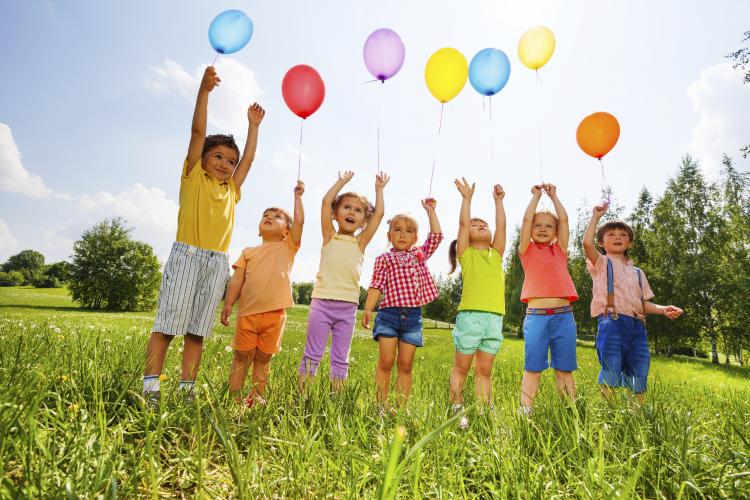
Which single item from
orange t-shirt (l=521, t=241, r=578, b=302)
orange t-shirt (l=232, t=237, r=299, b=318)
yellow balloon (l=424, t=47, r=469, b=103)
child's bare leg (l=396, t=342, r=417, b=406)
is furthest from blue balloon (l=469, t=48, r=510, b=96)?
child's bare leg (l=396, t=342, r=417, b=406)

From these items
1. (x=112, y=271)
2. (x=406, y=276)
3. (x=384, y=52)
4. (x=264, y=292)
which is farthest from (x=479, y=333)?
(x=112, y=271)

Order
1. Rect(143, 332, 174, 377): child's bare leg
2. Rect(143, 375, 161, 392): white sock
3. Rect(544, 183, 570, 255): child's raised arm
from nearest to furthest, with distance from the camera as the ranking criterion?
1. Rect(143, 375, 161, 392): white sock
2. Rect(143, 332, 174, 377): child's bare leg
3. Rect(544, 183, 570, 255): child's raised arm

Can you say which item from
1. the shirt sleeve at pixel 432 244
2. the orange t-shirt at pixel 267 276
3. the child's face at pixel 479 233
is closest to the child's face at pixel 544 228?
the child's face at pixel 479 233

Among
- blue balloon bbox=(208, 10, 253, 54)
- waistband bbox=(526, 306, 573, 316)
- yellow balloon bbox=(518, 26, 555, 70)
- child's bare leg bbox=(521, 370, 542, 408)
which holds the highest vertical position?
yellow balloon bbox=(518, 26, 555, 70)

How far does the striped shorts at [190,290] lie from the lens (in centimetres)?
291

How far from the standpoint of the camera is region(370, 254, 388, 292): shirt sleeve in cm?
405

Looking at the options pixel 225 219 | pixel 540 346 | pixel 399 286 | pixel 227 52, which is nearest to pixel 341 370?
pixel 399 286

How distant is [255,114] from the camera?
361cm

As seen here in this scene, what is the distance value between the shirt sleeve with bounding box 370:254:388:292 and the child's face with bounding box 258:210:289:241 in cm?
107

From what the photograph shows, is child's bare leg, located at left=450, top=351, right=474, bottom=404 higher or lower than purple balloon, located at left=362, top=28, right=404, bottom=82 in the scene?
lower

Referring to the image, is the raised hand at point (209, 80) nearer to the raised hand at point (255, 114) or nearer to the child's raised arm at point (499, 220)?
the raised hand at point (255, 114)

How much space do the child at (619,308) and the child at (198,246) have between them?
3.51 metres

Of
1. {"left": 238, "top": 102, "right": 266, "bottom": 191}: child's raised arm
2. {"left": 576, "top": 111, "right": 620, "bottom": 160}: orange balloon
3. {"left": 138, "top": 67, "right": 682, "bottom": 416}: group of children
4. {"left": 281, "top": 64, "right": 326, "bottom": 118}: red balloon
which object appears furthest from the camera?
{"left": 576, "top": 111, "right": 620, "bottom": 160}: orange balloon

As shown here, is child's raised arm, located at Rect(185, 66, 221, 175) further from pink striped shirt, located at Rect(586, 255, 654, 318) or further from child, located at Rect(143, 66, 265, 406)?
pink striped shirt, located at Rect(586, 255, 654, 318)
